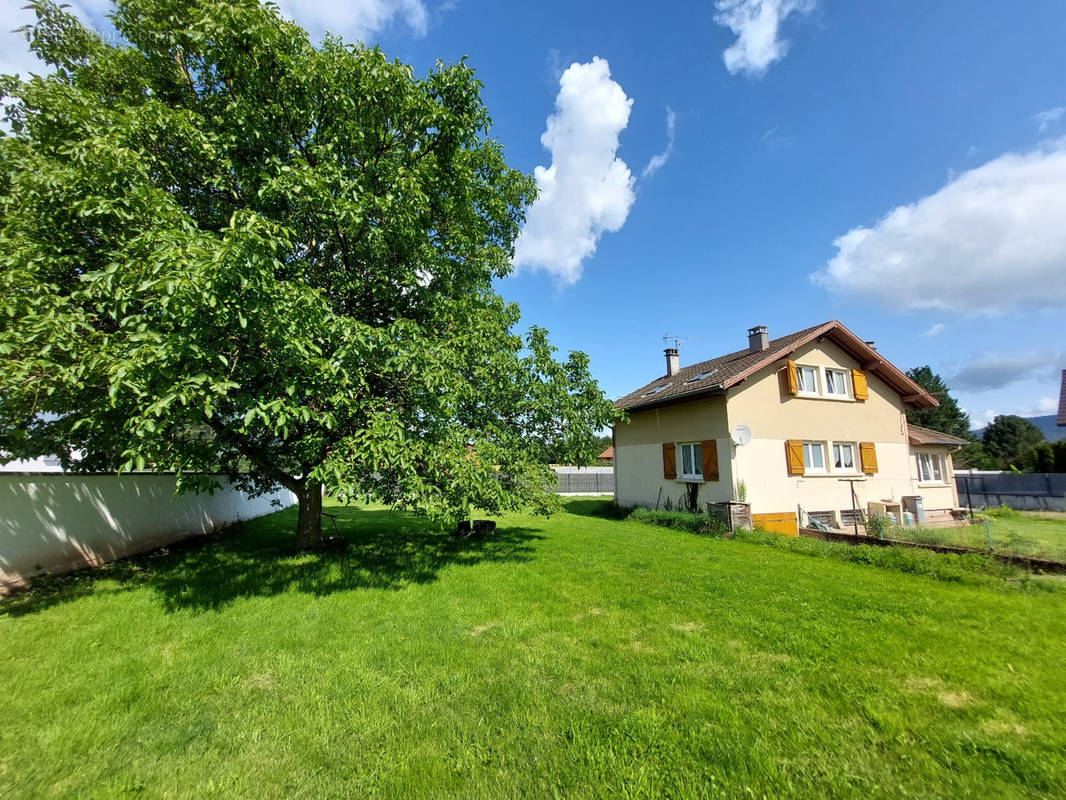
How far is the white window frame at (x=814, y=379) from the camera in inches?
556

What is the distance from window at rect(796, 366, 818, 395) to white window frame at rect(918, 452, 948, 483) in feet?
24.2

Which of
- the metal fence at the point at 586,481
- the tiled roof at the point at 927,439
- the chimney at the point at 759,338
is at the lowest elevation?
the metal fence at the point at 586,481

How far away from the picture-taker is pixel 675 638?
4.55m

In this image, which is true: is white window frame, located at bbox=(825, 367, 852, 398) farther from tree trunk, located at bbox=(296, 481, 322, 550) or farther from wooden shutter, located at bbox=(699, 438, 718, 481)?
tree trunk, located at bbox=(296, 481, 322, 550)

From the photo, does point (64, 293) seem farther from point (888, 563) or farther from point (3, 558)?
point (888, 563)

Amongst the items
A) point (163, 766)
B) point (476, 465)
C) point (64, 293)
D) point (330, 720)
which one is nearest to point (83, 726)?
point (163, 766)

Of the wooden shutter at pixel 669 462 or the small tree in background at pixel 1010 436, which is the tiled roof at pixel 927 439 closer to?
the wooden shutter at pixel 669 462

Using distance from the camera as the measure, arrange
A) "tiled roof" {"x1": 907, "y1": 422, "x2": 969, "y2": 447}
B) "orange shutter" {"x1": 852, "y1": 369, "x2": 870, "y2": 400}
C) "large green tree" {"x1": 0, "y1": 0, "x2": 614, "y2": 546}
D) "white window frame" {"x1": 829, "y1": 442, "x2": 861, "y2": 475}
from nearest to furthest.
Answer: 1. "large green tree" {"x1": 0, "y1": 0, "x2": 614, "y2": 546}
2. "white window frame" {"x1": 829, "y1": 442, "x2": 861, "y2": 475}
3. "orange shutter" {"x1": 852, "y1": 369, "x2": 870, "y2": 400}
4. "tiled roof" {"x1": 907, "y1": 422, "x2": 969, "y2": 447}

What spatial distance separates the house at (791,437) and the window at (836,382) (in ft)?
0.12

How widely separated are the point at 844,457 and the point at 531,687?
609 inches

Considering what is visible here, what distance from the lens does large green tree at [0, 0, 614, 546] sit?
4.61 metres

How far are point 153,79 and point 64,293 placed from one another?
3.71 meters

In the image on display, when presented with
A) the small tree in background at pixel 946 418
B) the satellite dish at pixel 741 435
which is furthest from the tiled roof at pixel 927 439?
the small tree in background at pixel 946 418

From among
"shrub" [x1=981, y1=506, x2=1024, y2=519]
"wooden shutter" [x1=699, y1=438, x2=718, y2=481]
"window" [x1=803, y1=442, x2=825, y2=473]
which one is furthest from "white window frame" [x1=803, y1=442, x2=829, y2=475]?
"shrub" [x1=981, y1=506, x2=1024, y2=519]
